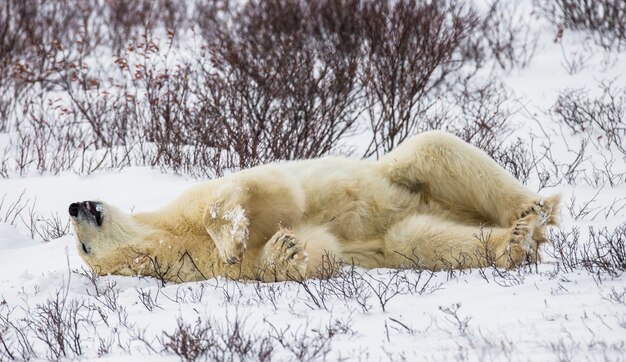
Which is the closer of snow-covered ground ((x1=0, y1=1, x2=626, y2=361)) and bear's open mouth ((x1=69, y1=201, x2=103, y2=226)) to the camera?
snow-covered ground ((x1=0, y1=1, x2=626, y2=361))

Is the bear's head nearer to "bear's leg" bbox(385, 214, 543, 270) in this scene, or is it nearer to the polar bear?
the polar bear

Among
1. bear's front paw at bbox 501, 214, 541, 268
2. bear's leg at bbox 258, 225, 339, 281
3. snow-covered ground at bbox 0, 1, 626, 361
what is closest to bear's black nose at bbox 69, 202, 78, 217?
snow-covered ground at bbox 0, 1, 626, 361

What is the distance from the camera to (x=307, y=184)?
14.3ft

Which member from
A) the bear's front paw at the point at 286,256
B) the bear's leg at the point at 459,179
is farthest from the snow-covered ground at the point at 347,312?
the bear's leg at the point at 459,179

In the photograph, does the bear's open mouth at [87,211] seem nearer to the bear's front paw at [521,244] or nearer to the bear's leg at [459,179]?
the bear's leg at [459,179]

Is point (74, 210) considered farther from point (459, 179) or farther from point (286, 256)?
point (459, 179)

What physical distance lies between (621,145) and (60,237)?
4929 millimetres

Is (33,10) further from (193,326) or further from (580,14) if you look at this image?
(193,326)

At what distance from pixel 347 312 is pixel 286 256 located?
698 millimetres

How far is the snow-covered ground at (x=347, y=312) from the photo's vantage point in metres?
2.67

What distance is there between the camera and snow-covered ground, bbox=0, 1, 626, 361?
267 centimetres

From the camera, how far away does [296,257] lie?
12.6 ft

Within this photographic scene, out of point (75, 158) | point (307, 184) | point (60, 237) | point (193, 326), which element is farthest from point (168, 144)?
point (193, 326)

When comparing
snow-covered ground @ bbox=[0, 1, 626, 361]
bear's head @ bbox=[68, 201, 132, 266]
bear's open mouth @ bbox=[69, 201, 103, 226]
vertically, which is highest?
bear's open mouth @ bbox=[69, 201, 103, 226]
